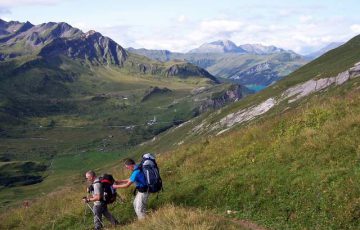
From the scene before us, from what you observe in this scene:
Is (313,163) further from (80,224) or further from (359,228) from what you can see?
(80,224)

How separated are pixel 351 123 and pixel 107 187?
11.1 meters

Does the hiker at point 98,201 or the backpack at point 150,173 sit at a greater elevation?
the backpack at point 150,173

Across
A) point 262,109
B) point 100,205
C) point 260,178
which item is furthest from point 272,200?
point 262,109

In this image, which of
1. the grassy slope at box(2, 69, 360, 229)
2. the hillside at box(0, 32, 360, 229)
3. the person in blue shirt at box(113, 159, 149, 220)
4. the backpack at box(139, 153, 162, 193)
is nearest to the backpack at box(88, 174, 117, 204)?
the person in blue shirt at box(113, 159, 149, 220)

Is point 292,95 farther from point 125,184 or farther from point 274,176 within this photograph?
point 125,184

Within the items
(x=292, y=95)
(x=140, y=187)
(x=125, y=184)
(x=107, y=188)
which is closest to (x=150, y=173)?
(x=140, y=187)

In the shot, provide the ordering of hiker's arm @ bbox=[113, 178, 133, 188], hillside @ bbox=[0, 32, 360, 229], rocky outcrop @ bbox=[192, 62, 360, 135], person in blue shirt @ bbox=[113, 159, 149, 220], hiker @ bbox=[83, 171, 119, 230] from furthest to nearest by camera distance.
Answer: rocky outcrop @ bbox=[192, 62, 360, 135]
hiker @ bbox=[83, 171, 119, 230]
hiker's arm @ bbox=[113, 178, 133, 188]
person in blue shirt @ bbox=[113, 159, 149, 220]
hillside @ bbox=[0, 32, 360, 229]

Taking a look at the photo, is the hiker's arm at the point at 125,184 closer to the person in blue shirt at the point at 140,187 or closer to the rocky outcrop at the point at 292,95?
the person in blue shirt at the point at 140,187

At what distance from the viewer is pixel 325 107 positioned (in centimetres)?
2319

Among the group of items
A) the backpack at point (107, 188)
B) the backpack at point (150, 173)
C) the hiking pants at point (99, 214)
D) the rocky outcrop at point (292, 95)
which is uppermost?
the backpack at point (150, 173)

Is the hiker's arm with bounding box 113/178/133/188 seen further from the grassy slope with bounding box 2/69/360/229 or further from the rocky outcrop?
the rocky outcrop

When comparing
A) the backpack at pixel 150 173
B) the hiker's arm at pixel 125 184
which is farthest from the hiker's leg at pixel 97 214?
the backpack at pixel 150 173

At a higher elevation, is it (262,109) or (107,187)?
(107,187)

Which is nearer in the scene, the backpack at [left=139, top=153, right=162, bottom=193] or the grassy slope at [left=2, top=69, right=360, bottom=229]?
the grassy slope at [left=2, top=69, right=360, bottom=229]
